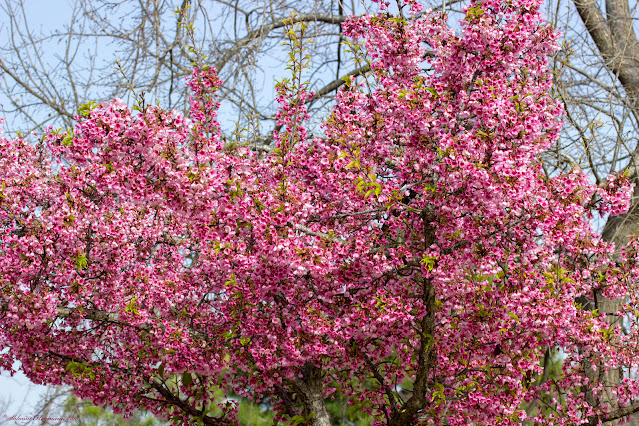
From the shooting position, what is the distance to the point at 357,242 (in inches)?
202

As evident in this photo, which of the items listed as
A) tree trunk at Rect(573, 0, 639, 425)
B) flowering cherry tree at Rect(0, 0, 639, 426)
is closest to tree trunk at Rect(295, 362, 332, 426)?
flowering cherry tree at Rect(0, 0, 639, 426)

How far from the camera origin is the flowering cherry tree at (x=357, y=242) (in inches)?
187

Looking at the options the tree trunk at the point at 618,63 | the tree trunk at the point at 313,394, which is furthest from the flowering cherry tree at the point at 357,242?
the tree trunk at the point at 618,63

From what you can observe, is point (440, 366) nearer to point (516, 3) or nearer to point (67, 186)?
point (516, 3)

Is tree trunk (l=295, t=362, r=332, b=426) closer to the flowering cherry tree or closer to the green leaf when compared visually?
the flowering cherry tree

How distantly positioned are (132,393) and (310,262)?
Answer: 3228mm

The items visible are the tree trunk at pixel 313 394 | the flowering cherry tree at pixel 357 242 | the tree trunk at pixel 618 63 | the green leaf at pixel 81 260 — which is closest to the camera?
the flowering cherry tree at pixel 357 242

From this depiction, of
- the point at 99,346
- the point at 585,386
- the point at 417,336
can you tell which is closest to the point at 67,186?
the point at 99,346

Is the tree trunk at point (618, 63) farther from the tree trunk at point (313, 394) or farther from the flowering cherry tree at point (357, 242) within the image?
the tree trunk at point (313, 394)

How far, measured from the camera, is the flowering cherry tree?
4.75 metres

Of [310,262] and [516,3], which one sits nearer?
[310,262]

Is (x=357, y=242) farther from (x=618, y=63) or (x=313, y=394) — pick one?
(x=618, y=63)

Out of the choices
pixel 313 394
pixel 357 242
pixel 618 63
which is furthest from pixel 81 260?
pixel 618 63

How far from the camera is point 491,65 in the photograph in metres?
5.11
